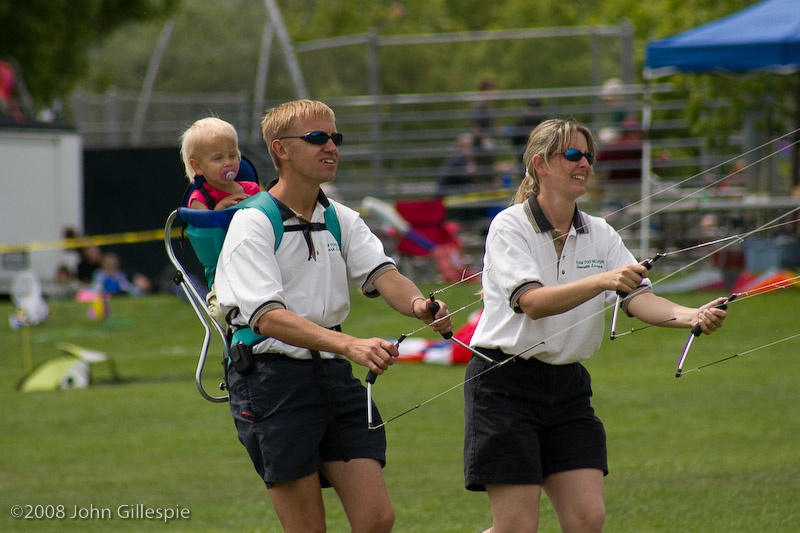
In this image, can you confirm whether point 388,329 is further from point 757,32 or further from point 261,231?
point 261,231

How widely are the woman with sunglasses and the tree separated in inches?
869

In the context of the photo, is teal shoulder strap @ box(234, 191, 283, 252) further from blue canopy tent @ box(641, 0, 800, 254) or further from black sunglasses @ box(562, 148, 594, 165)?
blue canopy tent @ box(641, 0, 800, 254)

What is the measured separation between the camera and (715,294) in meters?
14.5

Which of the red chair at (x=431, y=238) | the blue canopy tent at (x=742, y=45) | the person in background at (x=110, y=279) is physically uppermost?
the blue canopy tent at (x=742, y=45)

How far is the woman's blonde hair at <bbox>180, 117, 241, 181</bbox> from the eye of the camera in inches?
189

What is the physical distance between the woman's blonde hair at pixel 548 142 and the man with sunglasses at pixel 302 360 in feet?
2.12

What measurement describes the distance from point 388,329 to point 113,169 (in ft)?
31.2

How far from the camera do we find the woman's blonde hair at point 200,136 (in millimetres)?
4812

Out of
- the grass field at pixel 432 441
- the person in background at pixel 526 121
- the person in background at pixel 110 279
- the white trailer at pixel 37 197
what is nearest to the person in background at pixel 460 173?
the person in background at pixel 526 121

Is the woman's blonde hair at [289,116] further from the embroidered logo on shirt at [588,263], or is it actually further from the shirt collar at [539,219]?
the embroidered logo on shirt at [588,263]

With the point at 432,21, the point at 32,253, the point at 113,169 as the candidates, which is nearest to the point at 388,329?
the point at 32,253

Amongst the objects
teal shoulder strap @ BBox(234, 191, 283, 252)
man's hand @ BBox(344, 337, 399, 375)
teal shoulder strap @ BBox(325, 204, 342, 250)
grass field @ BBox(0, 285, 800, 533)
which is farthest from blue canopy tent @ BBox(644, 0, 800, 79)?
man's hand @ BBox(344, 337, 399, 375)

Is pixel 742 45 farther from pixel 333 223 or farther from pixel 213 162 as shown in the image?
pixel 333 223

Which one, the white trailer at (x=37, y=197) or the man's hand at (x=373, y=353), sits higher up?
the man's hand at (x=373, y=353)
